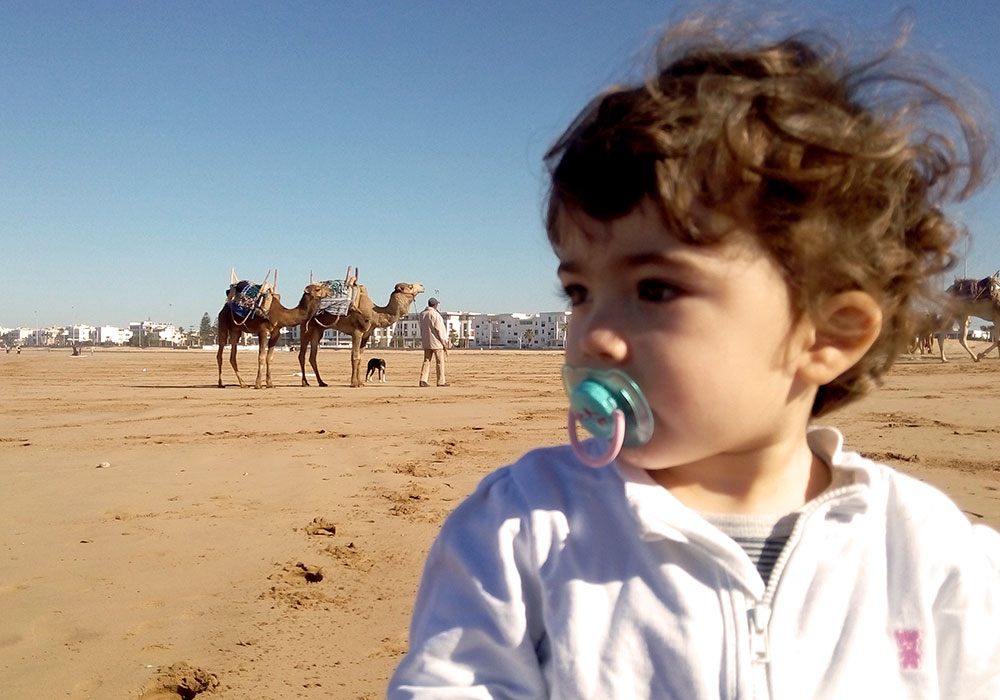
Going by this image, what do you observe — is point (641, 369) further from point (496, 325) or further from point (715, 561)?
point (496, 325)

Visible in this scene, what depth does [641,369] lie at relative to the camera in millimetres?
A: 1191

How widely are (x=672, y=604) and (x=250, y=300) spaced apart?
14.5 metres

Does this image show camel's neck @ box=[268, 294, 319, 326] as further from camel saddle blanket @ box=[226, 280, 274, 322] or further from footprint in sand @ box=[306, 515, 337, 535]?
footprint in sand @ box=[306, 515, 337, 535]

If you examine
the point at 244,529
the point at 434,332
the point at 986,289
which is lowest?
the point at 244,529

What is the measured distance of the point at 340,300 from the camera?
14938mm

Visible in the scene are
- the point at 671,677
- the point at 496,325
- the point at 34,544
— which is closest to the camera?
the point at 671,677

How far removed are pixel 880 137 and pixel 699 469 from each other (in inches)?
25.5

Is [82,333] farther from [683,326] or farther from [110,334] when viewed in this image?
[683,326]

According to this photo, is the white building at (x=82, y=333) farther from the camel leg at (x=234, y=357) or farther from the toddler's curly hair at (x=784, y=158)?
the toddler's curly hair at (x=784, y=158)

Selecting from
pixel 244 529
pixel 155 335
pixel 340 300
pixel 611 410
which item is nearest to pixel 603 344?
pixel 611 410

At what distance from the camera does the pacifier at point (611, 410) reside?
117cm

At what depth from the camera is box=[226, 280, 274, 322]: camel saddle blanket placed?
14.7 metres

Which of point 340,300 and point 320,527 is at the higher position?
point 340,300

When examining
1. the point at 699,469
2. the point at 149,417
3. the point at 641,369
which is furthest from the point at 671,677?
the point at 149,417
